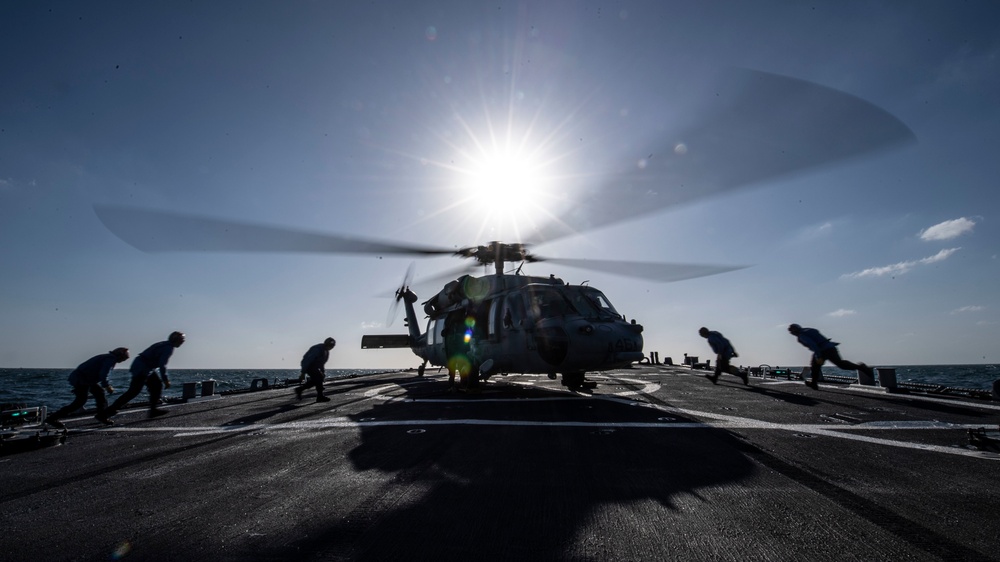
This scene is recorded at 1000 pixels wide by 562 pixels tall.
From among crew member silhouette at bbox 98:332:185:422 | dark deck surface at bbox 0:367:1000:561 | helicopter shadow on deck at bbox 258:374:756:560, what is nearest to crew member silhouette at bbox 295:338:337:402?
crew member silhouette at bbox 98:332:185:422

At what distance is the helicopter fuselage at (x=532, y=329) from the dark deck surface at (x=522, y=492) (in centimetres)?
446

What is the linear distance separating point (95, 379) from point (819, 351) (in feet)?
59.8

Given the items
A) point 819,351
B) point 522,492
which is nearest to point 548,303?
point 819,351

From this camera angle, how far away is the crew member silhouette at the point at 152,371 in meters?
10.5

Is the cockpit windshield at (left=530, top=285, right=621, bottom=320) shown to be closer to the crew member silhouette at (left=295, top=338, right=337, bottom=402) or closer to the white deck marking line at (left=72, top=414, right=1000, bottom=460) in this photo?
the white deck marking line at (left=72, top=414, right=1000, bottom=460)

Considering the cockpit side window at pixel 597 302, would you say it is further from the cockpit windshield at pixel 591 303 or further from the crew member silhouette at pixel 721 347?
the crew member silhouette at pixel 721 347

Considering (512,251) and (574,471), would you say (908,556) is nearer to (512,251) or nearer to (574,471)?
(574,471)

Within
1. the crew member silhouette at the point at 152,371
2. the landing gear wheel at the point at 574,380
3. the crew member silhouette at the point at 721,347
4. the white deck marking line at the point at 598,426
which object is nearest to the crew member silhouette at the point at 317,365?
the crew member silhouette at the point at 152,371

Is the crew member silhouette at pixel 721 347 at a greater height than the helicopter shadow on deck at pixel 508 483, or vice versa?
the crew member silhouette at pixel 721 347

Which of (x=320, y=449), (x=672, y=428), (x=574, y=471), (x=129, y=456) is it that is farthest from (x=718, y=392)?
(x=129, y=456)

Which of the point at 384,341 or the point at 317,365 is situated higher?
the point at 384,341

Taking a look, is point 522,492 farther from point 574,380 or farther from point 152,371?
point 152,371

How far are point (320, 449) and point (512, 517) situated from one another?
12.3 ft

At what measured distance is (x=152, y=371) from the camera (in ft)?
35.4
